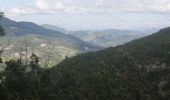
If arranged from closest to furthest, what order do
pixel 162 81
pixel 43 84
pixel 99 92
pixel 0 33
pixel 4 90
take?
pixel 0 33, pixel 4 90, pixel 99 92, pixel 43 84, pixel 162 81

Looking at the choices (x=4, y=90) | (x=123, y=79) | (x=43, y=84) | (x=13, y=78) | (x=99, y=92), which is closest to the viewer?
(x=4, y=90)

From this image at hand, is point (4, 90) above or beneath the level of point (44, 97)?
above

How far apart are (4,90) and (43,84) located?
44.7 m

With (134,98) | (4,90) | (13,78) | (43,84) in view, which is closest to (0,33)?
(4,90)

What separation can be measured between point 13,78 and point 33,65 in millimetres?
30892

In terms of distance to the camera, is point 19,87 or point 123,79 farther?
point 123,79

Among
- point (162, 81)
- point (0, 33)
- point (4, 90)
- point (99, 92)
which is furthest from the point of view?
point (162, 81)

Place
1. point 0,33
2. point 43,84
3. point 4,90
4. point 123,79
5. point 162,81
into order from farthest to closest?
point 162,81 → point 43,84 → point 123,79 → point 4,90 → point 0,33

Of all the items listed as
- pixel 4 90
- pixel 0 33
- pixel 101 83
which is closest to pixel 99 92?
pixel 101 83

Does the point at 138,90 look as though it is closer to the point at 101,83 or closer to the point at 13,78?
the point at 101,83

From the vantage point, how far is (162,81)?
179875 millimetres

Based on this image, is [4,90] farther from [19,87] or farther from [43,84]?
[43,84]

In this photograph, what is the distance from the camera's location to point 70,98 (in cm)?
11019

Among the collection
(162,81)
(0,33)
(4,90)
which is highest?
(0,33)
